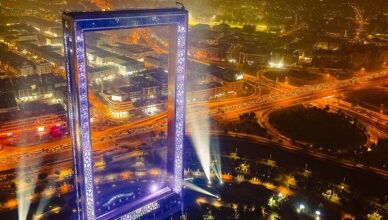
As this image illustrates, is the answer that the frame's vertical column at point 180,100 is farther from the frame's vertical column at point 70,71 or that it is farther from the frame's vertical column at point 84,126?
the frame's vertical column at point 70,71

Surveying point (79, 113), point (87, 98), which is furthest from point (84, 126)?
point (87, 98)

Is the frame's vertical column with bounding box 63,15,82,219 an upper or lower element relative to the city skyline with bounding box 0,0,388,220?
upper

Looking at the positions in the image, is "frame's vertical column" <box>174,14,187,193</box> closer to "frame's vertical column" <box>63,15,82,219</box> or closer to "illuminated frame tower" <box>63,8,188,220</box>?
"illuminated frame tower" <box>63,8,188,220</box>

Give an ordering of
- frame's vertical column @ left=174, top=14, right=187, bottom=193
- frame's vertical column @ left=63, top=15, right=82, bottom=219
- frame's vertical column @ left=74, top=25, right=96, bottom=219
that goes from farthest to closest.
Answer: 1. frame's vertical column @ left=174, top=14, right=187, bottom=193
2. frame's vertical column @ left=74, top=25, right=96, bottom=219
3. frame's vertical column @ left=63, top=15, right=82, bottom=219

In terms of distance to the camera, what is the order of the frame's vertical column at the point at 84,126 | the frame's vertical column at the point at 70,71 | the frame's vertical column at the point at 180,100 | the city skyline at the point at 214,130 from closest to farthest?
the frame's vertical column at the point at 70,71, the frame's vertical column at the point at 84,126, the frame's vertical column at the point at 180,100, the city skyline at the point at 214,130

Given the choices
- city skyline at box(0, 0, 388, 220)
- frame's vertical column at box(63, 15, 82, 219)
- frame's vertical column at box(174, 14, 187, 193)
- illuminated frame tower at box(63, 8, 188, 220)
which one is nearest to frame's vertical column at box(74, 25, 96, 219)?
illuminated frame tower at box(63, 8, 188, 220)

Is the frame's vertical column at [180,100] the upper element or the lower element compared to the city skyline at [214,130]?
upper

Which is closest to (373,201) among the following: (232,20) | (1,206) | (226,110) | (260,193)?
(260,193)

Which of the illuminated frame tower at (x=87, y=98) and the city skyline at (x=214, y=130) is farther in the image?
the city skyline at (x=214, y=130)

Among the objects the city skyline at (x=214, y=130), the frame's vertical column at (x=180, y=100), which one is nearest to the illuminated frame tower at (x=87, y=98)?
the frame's vertical column at (x=180, y=100)

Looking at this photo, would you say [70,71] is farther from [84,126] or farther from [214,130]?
[214,130]
